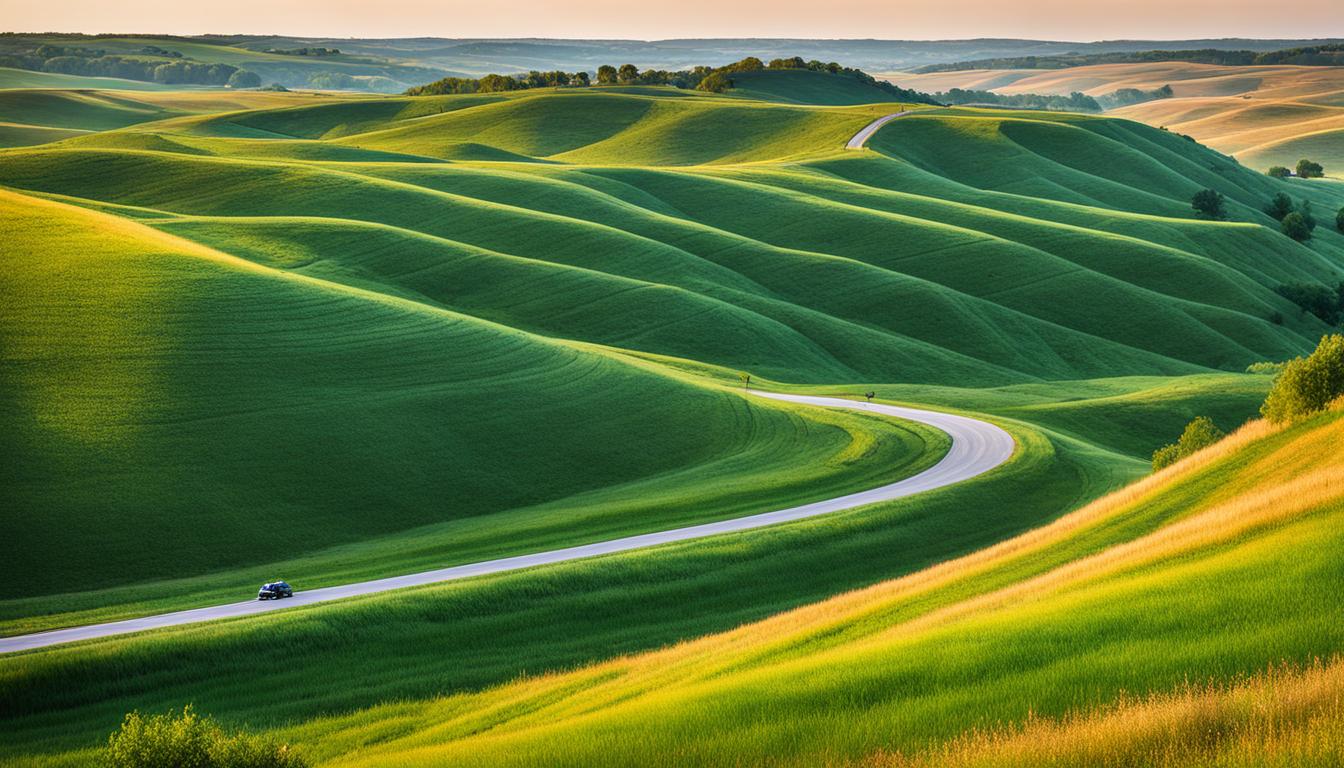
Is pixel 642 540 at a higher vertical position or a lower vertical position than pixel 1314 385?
lower

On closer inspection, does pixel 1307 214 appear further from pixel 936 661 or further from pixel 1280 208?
pixel 936 661

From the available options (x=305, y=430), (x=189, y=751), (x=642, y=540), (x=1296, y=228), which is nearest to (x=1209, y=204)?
(x=1296, y=228)

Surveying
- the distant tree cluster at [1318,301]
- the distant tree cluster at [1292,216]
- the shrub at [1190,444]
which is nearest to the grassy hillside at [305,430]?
the shrub at [1190,444]

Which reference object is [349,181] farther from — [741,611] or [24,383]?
[741,611]

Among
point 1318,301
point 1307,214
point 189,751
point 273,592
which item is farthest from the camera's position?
point 1307,214

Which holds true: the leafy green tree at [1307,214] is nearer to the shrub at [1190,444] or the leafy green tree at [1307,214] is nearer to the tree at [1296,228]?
the tree at [1296,228]

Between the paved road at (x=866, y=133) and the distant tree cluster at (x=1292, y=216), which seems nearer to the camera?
the distant tree cluster at (x=1292, y=216)

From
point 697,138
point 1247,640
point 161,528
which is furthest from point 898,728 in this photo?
point 697,138
